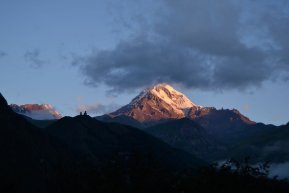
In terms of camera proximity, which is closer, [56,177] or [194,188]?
[194,188]

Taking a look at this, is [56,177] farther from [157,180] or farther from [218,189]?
[218,189]

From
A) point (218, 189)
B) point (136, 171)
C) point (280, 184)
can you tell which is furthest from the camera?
point (280, 184)

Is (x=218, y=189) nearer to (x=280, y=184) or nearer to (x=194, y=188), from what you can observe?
(x=194, y=188)

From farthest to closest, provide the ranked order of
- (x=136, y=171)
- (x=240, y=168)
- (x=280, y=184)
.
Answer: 1. (x=280, y=184)
2. (x=136, y=171)
3. (x=240, y=168)

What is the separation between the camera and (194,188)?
96.6 meters

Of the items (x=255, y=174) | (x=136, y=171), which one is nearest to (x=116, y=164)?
(x=136, y=171)

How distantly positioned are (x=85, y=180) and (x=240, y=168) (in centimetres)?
3239

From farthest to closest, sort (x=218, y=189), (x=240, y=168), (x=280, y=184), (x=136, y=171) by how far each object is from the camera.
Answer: (x=280, y=184) < (x=136, y=171) < (x=240, y=168) < (x=218, y=189)

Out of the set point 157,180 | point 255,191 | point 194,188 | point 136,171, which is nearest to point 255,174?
point 255,191

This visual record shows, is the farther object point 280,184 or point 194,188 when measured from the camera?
point 280,184

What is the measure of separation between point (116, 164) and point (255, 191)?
1196 inches

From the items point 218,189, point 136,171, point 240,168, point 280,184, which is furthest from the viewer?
point 280,184

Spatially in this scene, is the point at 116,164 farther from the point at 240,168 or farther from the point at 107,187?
the point at 240,168

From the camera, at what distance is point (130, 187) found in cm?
10550
